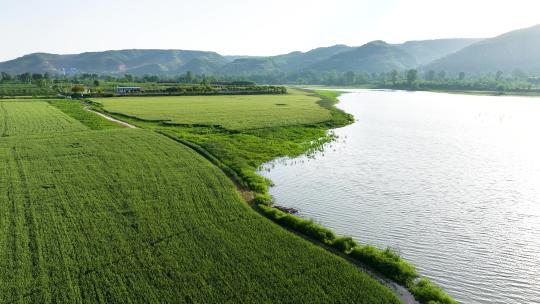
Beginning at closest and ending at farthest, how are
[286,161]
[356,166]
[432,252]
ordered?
1. [432,252]
2. [356,166]
3. [286,161]

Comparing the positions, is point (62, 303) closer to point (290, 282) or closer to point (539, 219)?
point (290, 282)

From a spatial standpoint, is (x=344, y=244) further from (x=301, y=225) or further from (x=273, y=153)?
(x=273, y=153)

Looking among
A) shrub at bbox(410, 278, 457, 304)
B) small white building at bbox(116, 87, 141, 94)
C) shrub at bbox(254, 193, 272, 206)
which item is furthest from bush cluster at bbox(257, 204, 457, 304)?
small white building at bbox(116, 87, 141, 94)

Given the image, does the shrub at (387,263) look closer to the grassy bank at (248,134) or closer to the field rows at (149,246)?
the field rows at (149,246)

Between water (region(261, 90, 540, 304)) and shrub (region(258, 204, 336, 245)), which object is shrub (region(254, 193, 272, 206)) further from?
shrub (region(258, 204, 336, 245))

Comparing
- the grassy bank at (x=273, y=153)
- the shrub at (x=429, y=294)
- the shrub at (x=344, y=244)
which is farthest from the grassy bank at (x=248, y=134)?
the shrub at (x=429, y=294)

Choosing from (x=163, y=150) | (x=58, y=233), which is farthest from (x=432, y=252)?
(x=163, y=150)
